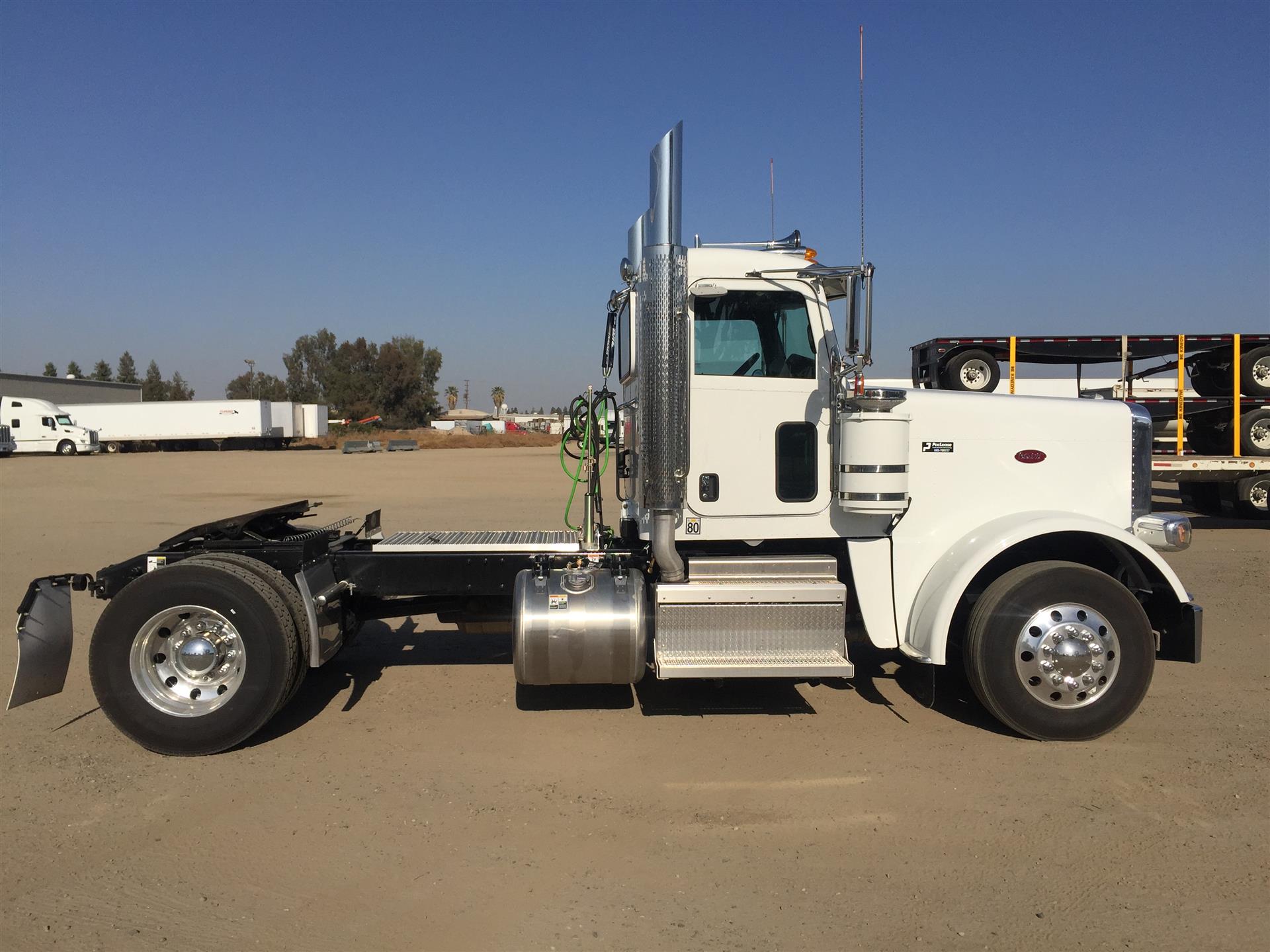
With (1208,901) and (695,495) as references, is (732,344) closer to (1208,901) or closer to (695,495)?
(695,495)

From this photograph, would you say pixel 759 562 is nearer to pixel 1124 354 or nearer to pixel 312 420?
pixel 1124 354

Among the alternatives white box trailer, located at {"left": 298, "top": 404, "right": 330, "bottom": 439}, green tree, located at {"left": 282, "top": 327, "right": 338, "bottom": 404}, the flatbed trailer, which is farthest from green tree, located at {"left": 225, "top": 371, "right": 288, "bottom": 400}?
the flatbed trailer

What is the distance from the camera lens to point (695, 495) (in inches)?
210

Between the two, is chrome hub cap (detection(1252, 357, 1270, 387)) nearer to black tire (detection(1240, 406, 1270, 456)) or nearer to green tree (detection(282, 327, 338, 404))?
black tire (detection(1240, 406, 1270, 456))

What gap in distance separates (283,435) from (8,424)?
47.0ft

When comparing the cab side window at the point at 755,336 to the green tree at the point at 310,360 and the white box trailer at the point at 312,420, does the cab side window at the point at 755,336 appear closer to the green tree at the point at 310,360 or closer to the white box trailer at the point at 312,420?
the white box trailer at the point at 312,420

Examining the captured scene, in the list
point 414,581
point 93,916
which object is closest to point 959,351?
point 414,581

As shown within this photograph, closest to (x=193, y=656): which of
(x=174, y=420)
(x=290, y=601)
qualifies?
(x=290, y=601)

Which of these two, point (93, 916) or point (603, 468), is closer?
point (93, 916)

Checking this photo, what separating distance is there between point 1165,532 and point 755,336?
8.76ft

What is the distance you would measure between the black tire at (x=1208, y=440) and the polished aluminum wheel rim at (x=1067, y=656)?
1240 cm

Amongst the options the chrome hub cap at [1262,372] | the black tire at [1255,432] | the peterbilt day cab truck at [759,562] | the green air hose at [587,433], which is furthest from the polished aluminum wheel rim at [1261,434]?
the green air hose at [587,433]

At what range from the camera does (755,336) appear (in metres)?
5.36

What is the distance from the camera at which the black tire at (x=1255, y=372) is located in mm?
15016
